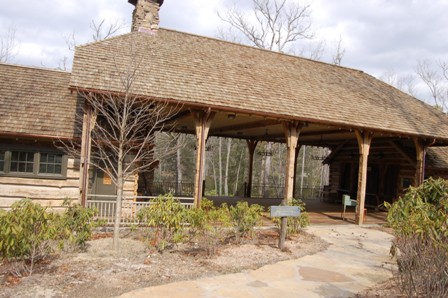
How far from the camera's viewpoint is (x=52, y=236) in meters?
7.28

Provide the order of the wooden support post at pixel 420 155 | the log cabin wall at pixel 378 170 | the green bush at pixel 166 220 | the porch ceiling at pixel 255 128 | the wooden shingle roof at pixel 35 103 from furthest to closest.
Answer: the log cabin wall at pixel 378 170
the wooden support post at pixel 420 155
the porch ceiling at pixel 255 128
the wooden shingle roof at pixel 35 103
the green bush at pixel 166 220

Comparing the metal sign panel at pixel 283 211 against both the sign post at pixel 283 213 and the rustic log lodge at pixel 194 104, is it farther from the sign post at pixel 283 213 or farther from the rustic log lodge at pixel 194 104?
the rustic log lodge at pixel 194 104

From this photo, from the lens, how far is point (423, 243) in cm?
582

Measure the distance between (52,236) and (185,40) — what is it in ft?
37.6

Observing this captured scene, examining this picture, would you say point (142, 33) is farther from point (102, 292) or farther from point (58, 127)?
point (102, 292)

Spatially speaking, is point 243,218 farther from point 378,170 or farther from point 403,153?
point 378,170

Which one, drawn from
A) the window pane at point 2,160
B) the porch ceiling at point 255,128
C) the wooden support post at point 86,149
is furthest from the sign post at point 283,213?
the window pane at point 2,160

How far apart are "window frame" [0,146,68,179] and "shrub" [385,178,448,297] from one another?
10072 mm

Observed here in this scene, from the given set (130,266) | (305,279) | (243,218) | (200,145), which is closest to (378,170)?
(200,145)

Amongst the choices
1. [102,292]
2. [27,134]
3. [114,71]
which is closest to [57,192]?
[27,134]

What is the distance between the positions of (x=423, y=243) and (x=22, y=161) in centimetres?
1158

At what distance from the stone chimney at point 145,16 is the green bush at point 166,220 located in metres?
9.50

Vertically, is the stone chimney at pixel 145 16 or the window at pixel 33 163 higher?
the stone chimney at pixel 145 16

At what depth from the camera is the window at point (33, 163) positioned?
12125mm
